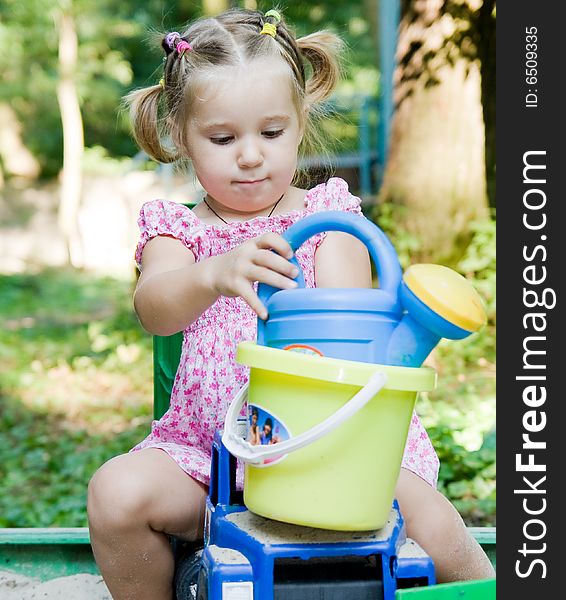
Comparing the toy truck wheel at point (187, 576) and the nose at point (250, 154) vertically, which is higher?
the nose at point (250, 154)

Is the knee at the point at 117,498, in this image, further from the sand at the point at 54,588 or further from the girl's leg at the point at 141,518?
the sand at the point at 54,588

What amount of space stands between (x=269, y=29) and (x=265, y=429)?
105cm

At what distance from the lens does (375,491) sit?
1.44m

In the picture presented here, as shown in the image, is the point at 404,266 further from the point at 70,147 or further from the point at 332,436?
the point at 70,147

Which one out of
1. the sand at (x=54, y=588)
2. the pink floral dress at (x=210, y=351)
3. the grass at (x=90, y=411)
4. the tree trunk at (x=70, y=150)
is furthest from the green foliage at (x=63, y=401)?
the tree trunk at (x=70, y=150)

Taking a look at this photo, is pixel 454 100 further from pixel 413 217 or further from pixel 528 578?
pixel 528 578

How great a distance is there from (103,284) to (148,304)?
9999 millimetres

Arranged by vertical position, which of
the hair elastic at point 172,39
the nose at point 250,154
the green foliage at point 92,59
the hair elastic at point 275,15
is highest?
the green foliage at point 92,59

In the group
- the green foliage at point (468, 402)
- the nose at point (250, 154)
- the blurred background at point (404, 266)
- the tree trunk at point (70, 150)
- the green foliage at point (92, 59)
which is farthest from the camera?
the green foliage at point (92, 59)

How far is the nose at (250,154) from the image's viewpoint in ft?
6.52

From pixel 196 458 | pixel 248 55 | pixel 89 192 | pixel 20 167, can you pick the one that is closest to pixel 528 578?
pixel 196 458

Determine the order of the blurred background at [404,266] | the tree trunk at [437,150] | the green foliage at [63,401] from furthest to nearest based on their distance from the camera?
the tree trunk at [437,150], the green foliage at [63,401], the blurred background at [404,266]

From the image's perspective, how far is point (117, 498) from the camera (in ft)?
5.73

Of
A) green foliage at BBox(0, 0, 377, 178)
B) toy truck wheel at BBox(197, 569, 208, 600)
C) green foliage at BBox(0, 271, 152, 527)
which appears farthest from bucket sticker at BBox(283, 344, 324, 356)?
green foliage at BBox(0, 0, 377, 178)
